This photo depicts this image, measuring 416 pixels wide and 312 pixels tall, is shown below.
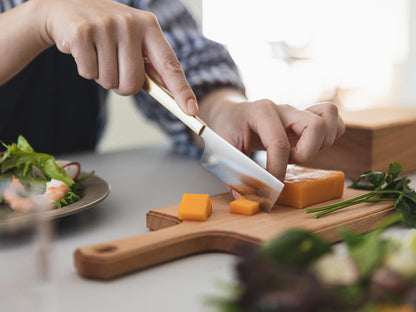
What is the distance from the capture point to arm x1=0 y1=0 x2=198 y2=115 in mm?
→ 992

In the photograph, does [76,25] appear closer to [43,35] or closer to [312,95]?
[43,35]

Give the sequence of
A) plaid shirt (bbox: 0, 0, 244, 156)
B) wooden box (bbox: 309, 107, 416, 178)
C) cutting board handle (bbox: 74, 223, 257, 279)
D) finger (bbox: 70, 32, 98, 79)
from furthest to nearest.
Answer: plaid shirt (bbox: 0, 0, 244, 156), wooden box (bbox: 309, 107, 416, 178), finger (bbox: 70, 32, 98, 79), cutting board handle (bbox: 74, 223, 257, 279)

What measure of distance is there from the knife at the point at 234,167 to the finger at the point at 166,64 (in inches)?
0.9

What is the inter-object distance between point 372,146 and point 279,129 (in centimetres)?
36

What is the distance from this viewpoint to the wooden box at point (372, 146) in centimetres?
131

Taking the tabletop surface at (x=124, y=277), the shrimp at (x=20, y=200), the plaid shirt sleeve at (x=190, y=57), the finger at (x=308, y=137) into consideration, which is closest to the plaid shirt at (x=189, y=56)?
the plaid shirt sleeve at (x=190, y=57)

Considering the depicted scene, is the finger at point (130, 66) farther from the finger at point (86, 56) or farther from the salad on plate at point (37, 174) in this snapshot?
the salad on plate at point (37, 174)

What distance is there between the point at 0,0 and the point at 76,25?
28.2 inches

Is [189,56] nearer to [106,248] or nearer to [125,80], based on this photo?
[125,80]

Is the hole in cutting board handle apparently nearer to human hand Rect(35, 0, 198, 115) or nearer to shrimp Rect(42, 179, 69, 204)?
shrimp Rect(42, 179, 69, 204)

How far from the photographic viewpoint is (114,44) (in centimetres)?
101

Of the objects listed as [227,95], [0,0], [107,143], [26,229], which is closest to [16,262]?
[26,229]

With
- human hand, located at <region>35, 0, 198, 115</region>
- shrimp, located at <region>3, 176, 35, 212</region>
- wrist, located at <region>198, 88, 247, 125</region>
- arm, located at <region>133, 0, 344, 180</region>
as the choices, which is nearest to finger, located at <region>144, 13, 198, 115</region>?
human hand, located at <region>35, 0, 198, 115</region>

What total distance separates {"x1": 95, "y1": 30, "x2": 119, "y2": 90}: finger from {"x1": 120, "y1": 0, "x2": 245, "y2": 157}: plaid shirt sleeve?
544mm
